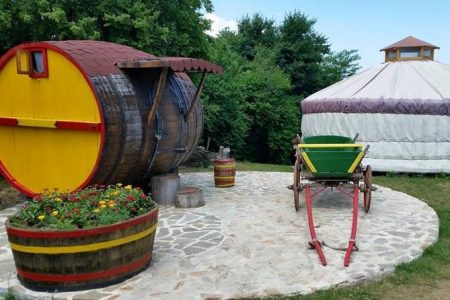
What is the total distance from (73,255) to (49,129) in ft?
10.7

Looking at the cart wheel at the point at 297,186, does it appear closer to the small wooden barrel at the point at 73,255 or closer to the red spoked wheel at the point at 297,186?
the red spoked wheel at the point at 297,186

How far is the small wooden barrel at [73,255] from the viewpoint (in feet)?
12.5

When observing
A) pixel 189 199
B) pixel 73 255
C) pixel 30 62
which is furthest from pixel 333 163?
pixel 30 62

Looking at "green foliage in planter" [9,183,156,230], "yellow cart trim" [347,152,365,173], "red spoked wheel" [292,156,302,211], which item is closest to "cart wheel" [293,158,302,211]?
"red spoked wheel" [292,156,302,211]

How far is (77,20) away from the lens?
34.7 feet

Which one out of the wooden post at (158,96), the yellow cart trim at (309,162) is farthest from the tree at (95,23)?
the yellow cart trim at (309,162)

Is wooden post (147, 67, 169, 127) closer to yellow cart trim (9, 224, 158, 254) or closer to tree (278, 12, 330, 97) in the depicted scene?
yellow cart trim (9, 224, 158, 254)

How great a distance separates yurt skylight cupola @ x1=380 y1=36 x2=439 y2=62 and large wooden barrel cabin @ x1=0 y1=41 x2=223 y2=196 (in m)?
9.18

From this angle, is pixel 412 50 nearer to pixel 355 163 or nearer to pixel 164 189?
pixel 355 163

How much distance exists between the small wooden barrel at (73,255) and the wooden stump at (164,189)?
3159 mm

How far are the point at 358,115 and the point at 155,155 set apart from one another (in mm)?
6763

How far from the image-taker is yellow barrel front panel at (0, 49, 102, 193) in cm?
Answer: 626

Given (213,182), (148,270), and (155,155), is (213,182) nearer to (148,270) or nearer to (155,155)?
(155,155)

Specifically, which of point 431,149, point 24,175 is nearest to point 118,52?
point 24,175
